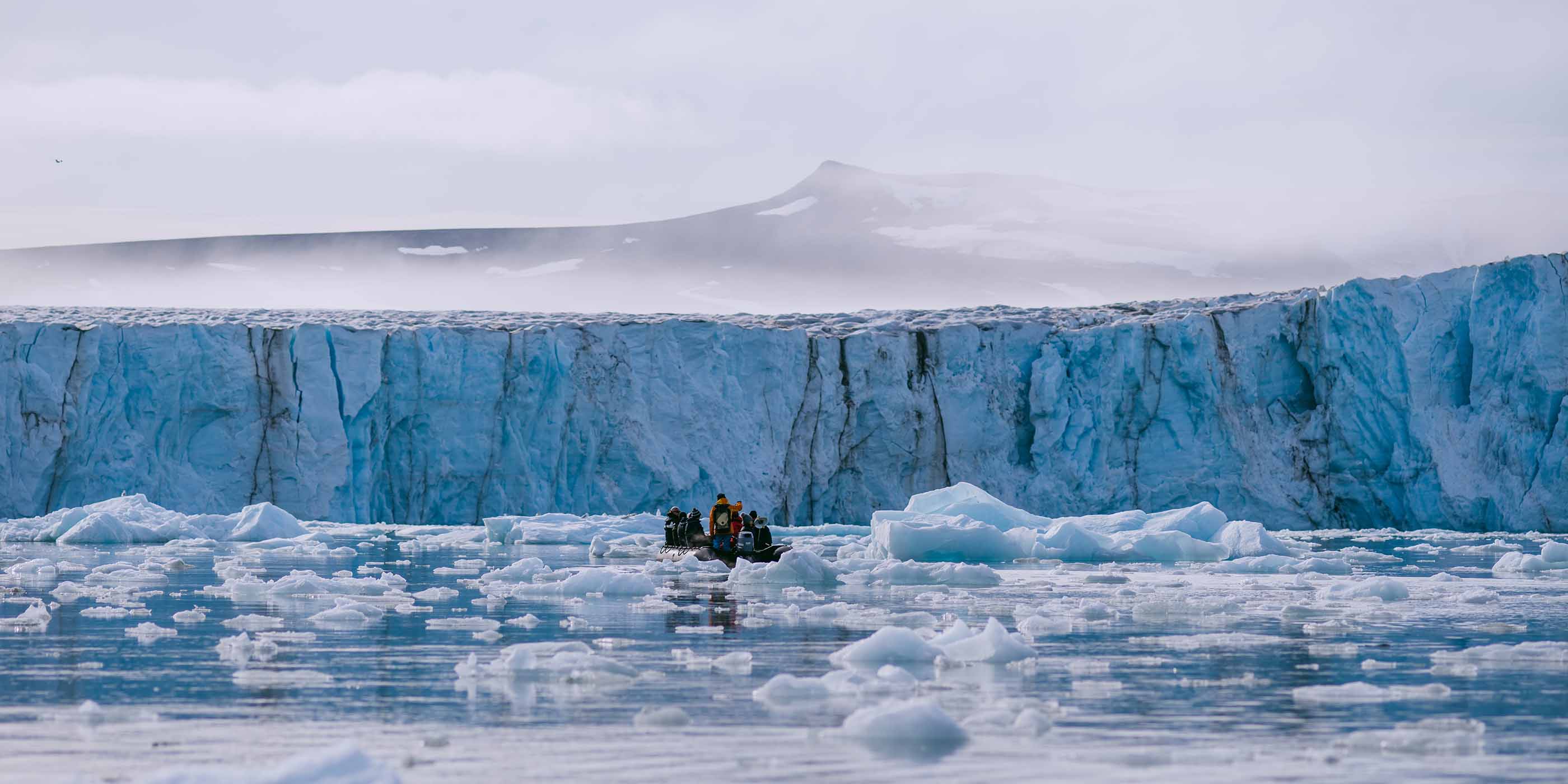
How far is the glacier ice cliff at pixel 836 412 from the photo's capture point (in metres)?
22.3

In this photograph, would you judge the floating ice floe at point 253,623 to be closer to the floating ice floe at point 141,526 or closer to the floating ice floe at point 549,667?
the floating ice floe at point 549,667

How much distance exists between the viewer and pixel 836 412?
79.8 feet

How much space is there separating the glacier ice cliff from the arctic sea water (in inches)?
430

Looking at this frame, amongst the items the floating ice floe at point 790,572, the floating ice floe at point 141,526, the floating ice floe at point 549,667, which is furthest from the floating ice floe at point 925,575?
the floating ice floe at point 141,526

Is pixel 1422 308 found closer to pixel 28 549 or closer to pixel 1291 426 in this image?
pixel 1291 426

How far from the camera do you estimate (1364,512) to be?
77.0ft

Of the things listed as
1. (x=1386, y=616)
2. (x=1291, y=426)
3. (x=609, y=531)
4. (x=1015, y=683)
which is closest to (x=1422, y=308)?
(x=1291, y=426)

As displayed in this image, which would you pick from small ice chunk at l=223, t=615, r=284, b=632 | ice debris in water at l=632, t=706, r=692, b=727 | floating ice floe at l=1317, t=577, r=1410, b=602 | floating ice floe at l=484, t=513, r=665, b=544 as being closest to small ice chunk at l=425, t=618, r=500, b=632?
small ice chunk at l=223, t=615, r=284, b=632

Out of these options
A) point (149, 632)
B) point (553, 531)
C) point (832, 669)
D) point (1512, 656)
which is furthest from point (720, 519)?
point (1512, 656)

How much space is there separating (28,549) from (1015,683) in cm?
1306

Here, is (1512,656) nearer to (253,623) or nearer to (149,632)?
(253,623)

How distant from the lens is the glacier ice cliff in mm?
22297

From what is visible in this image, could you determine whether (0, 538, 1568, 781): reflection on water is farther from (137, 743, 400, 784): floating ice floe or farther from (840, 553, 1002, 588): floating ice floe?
(840, 553, 1002, 588): floating ice floe

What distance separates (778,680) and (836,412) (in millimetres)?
18842
